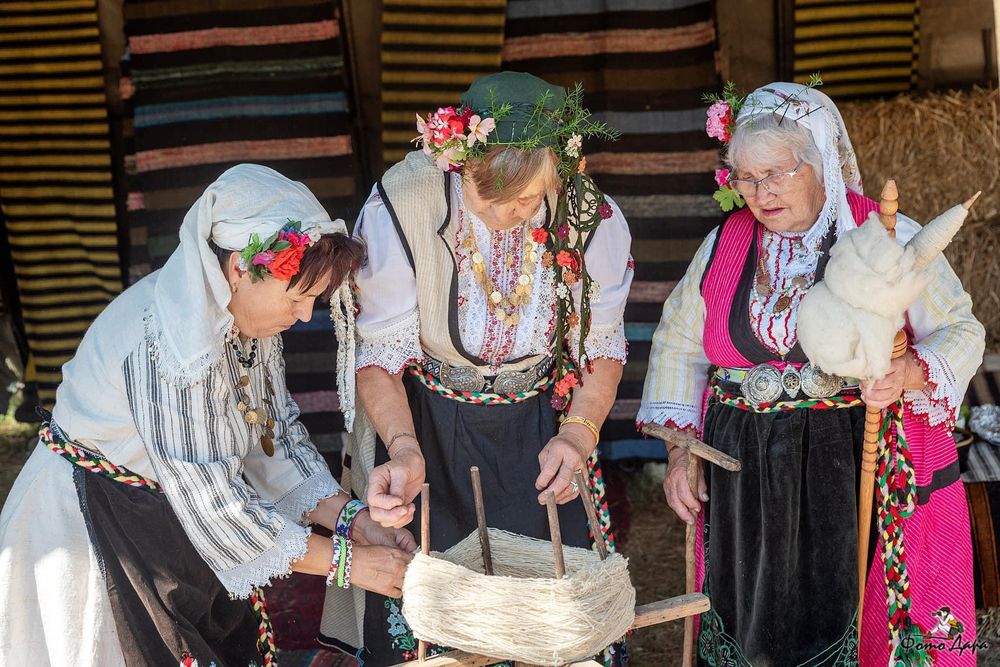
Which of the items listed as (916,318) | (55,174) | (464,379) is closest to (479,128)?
(464,379)

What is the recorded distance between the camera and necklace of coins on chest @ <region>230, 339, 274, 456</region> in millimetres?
A: 2658

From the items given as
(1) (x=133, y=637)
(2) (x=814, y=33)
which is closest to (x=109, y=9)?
(2) (x=814, y=33)

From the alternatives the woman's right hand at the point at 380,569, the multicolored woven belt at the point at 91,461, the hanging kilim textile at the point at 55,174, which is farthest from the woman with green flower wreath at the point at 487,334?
the hanging kilim textile at the point at 55,174

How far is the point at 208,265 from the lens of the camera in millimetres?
2410

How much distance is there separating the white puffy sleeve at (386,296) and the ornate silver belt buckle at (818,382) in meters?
1.06

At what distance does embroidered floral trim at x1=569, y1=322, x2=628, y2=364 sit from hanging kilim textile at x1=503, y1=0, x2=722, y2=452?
2596 millimetres

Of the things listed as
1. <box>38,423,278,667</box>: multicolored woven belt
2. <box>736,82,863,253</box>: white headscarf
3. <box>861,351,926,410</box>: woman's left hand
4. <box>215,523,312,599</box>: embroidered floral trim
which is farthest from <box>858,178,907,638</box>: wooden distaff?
<box>38,423,278,667</box>: multicolored woven belt

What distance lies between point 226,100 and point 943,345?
3.85 meters

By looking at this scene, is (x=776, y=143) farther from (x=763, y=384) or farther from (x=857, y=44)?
(x=857, y=44)

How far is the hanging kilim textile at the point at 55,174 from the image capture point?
5.44 meters

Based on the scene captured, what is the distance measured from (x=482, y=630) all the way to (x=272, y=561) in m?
0.65

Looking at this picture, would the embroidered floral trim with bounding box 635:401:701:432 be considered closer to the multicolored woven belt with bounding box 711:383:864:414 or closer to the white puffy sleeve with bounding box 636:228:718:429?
the white puffy sleeve with bounding box 636:228:718:429

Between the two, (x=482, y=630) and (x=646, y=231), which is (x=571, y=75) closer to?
(x=646, y=231)

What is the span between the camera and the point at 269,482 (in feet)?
9.57
